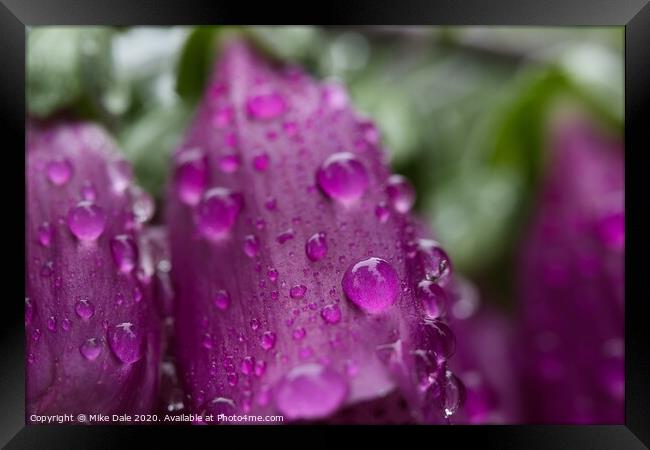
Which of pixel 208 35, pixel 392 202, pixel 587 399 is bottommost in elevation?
pixel 587 399

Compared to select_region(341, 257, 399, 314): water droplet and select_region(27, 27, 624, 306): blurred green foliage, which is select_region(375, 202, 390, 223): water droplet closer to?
select_region(341, 257, 399, 314): water droplet

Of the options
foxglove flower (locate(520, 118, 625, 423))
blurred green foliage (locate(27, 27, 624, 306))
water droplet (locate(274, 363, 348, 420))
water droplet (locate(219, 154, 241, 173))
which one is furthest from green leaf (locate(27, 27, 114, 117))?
foxglove flower (locate(520, 118, 625, 423))

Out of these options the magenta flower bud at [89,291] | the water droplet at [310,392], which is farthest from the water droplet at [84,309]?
the water droplet at [310,392]

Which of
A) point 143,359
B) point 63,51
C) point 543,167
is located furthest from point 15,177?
point 543,167

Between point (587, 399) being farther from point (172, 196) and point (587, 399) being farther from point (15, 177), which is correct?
point (15, 177)

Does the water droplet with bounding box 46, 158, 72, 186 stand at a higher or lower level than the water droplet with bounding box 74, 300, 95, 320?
higher

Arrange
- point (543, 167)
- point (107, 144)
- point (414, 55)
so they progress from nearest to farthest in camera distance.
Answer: point (107, 144), point (543, 167), point (414, 55)

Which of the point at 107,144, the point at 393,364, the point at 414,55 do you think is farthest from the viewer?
the point at 414,55
